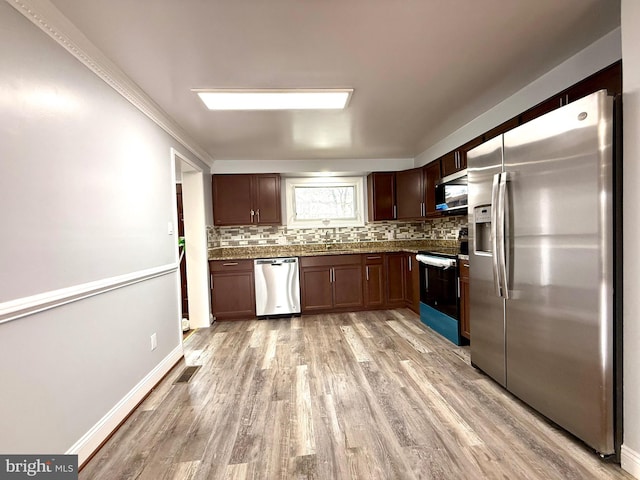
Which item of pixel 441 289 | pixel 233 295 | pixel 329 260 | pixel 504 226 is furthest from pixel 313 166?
pixel 504 226

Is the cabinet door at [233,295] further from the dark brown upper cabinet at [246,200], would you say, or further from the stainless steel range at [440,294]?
the stainless steel range at [440,294]

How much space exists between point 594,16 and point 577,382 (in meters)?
1.97

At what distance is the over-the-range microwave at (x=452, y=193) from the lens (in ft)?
9.86

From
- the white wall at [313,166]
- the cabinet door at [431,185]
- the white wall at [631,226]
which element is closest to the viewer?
the white wall at [631,226]

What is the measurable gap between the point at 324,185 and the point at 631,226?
3911mm

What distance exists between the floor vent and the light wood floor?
0.24ft

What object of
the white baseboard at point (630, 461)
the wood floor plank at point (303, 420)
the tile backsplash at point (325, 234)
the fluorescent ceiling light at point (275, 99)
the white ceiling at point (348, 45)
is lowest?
→ the wood floor plank at point (303, 420)

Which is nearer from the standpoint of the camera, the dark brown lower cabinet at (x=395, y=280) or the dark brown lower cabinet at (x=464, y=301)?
the dark brown lower cabinet at (x=464, y=301)

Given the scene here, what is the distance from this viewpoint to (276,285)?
164 inches

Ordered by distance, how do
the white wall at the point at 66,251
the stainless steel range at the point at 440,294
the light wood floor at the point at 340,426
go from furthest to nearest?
the stainless steel range at the point at 440,294, the light wood floor at the point at 340,426, the white wall at the point at 66,251

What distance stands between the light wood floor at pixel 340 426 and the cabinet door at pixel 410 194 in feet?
6.59

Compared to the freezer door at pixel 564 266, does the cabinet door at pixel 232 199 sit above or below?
above

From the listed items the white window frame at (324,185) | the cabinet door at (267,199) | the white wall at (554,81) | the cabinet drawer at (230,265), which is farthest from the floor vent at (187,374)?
the white wall at (554,81)

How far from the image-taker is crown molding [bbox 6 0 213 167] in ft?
4.33
